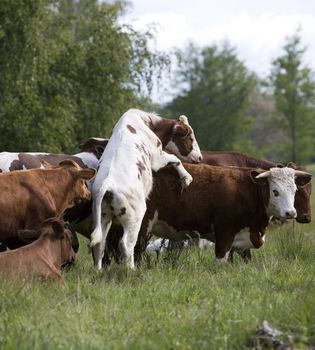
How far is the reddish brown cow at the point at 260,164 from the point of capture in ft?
42.5

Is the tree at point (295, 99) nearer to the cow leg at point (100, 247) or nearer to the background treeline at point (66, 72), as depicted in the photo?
the background treeline at point (66, 72)

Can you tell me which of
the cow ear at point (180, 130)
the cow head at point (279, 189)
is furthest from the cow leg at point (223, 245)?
the cow ear at point (180, 130)

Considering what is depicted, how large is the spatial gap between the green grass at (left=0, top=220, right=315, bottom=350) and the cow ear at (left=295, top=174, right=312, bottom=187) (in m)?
2.23

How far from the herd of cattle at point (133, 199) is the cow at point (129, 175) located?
0.5 inches

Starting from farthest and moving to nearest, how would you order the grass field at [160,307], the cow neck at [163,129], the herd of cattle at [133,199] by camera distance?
the cow neck at [163,129]
the herd of cattle at [133,199]
the grass field at [160,307]

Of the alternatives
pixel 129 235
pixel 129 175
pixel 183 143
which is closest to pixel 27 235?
pixel 129 235

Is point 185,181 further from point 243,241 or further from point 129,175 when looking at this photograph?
point 129,175

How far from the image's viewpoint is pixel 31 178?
1028cm

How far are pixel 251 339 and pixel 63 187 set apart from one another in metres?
4.41

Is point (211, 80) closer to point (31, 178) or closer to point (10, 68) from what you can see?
point (10, 68)

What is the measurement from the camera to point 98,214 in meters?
9.94

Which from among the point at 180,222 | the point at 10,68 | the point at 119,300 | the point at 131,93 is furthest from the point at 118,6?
the point at 119,300

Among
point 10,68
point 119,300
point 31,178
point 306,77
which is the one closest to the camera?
point 119,300

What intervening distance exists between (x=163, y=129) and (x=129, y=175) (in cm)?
227
